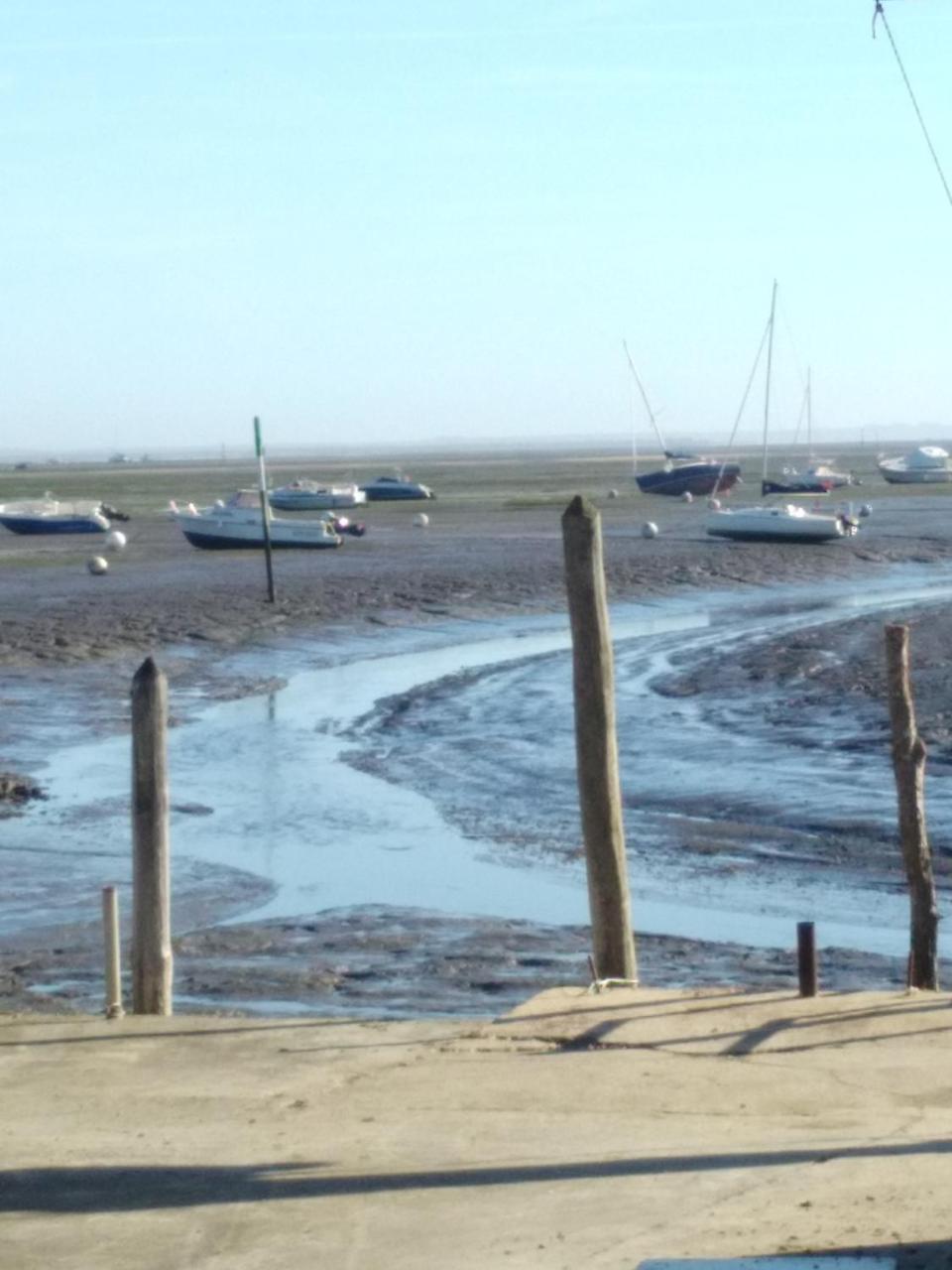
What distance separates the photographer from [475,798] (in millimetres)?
Result: 20609

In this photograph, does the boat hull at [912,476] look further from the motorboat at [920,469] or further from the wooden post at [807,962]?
the wooden post at [807,962]

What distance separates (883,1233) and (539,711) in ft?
66.1

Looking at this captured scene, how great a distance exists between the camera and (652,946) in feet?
45.1

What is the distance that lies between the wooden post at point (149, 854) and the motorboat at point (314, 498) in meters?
68.2

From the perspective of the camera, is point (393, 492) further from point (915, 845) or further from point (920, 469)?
point (915, 845)

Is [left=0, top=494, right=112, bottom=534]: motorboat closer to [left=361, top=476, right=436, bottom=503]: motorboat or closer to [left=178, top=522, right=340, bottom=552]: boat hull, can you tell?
[left=178, top=522, right=340, bottom=552]: boat hull

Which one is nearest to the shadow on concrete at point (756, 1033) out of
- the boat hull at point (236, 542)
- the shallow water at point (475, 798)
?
the shallow water at point (475, 798)

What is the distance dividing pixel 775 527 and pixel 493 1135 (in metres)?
46.9

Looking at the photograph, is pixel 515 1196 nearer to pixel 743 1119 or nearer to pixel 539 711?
pixel 743 1119

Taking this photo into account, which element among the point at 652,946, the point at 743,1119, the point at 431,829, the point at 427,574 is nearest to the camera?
the point at 743,1119

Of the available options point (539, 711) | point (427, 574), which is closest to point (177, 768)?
point (539, 711)

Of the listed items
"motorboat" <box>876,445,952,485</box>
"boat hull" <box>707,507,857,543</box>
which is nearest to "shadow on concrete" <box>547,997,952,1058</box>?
"boat hull" <box>707,507,857,543</box>

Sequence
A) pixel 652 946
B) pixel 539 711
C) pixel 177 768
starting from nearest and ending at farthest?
pixel 652 946
pixel 177 768
pixel 539 711

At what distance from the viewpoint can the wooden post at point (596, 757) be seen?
1079 cm
